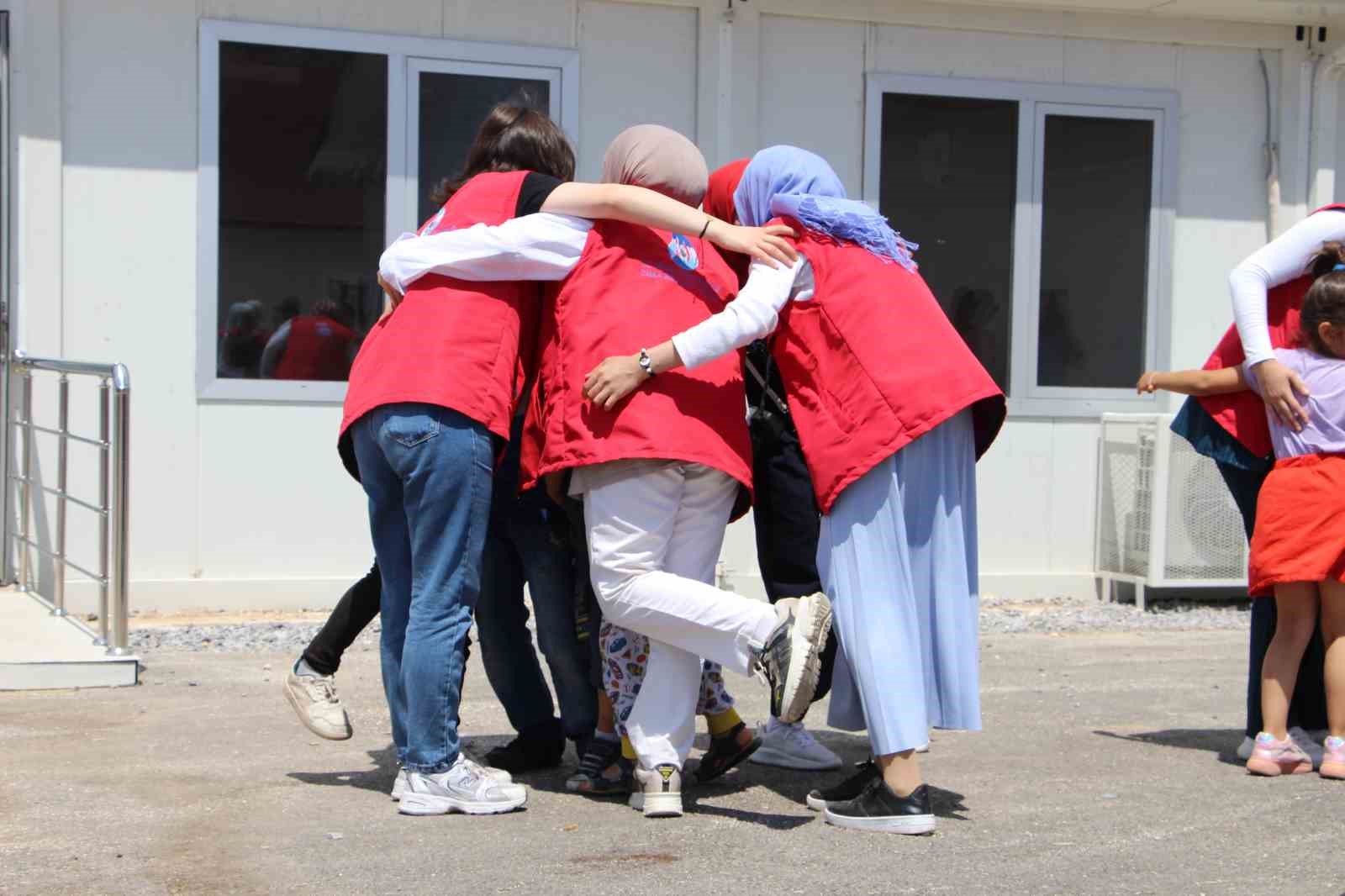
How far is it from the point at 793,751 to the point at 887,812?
0.73m

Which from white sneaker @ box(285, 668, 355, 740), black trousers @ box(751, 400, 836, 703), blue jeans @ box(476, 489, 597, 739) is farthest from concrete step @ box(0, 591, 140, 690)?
black trousers @ box(751, 400, 836, 703)

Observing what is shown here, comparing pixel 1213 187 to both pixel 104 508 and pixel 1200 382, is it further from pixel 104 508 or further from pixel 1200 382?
pixel 104 508

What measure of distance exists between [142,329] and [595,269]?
11.6 ft

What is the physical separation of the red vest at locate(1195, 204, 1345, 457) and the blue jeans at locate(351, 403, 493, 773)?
7.09ft

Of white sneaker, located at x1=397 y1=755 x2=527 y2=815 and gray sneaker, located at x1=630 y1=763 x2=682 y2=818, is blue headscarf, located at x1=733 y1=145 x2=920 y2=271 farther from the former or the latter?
white sneaker, located at x1=397 y1=755 x2=527 y2=815

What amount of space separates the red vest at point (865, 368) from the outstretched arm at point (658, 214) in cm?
12

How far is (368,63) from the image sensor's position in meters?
6.77

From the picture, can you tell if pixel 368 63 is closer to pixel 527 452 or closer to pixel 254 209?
pixel 254 209

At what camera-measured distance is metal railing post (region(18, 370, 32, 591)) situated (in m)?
6.21

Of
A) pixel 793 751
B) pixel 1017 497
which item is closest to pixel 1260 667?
pixel 793 751

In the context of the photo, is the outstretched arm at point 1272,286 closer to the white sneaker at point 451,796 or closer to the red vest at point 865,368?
the red vest at point 865,368

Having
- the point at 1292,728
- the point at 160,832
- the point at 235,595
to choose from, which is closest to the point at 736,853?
the point at 160,832

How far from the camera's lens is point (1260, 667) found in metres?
4.51

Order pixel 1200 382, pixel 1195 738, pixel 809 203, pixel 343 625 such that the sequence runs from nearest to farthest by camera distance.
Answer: pixel 809 203, pixel 343 625, pixel 1200 382, pixel 1195 738
